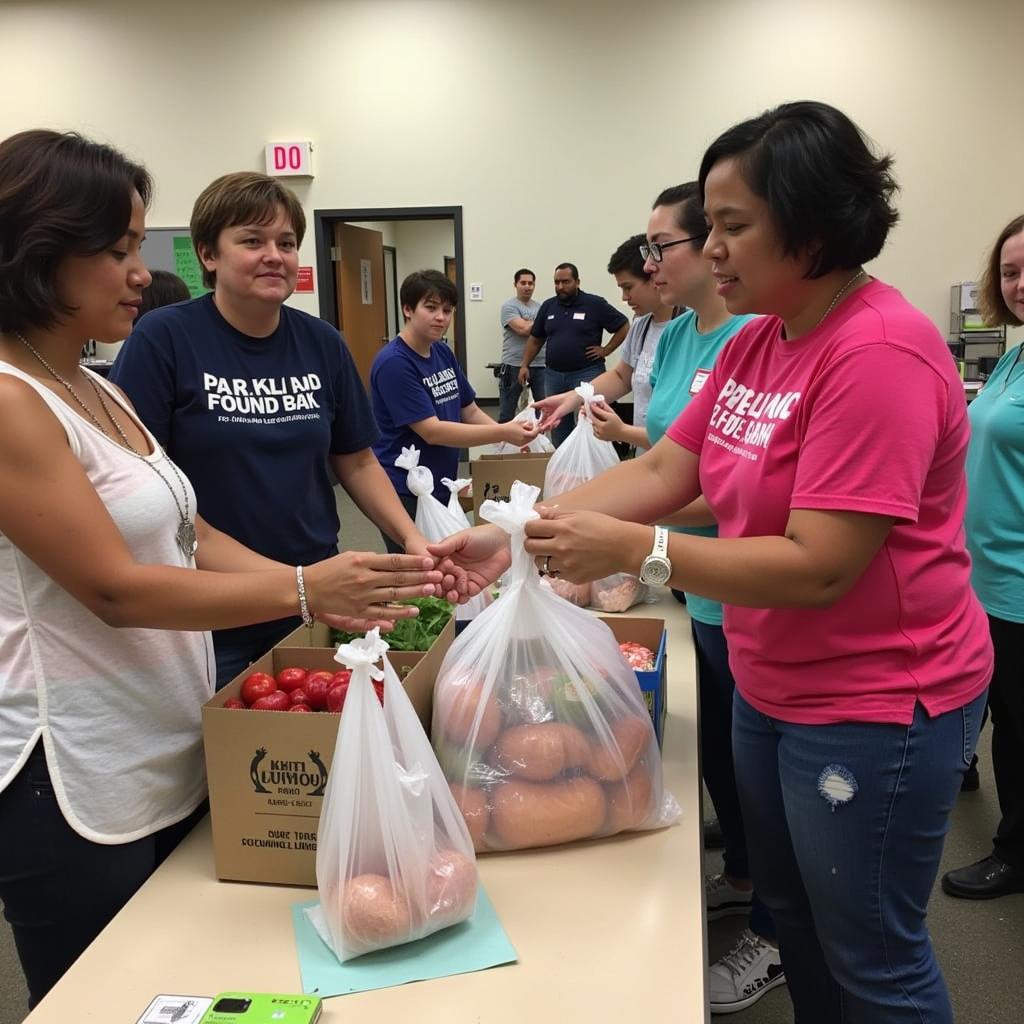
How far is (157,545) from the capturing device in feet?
3.75

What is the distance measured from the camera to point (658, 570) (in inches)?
42.6

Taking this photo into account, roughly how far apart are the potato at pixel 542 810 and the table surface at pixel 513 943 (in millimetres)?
31

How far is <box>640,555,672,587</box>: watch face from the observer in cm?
108

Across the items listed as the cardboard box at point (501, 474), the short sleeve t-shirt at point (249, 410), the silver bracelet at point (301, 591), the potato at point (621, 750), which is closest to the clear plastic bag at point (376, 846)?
the silver bracelet at point (301, 591)

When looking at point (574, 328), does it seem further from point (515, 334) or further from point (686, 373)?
point (686, 373)

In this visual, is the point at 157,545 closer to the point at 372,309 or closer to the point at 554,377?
the point at 554,377

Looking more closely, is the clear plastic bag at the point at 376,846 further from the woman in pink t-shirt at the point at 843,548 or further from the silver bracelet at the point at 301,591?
the woman in pink t-shirt at the point at 843,548

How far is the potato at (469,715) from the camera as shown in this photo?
1.18m

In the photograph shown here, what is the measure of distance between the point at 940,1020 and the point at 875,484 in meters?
0.71

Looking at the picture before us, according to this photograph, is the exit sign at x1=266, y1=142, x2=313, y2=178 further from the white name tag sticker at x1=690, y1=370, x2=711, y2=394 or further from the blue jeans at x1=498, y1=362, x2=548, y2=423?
the white name tag sticker at x1=690, y1=370, x2=711, y2=394

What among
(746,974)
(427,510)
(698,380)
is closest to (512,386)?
(427,510)

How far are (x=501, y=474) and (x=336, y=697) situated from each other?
162 centimetres

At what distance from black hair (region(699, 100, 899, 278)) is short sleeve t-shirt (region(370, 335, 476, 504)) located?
1845mm

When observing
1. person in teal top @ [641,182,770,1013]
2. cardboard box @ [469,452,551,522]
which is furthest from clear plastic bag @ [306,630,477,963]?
cardboard box @ [469,452,551,522]
